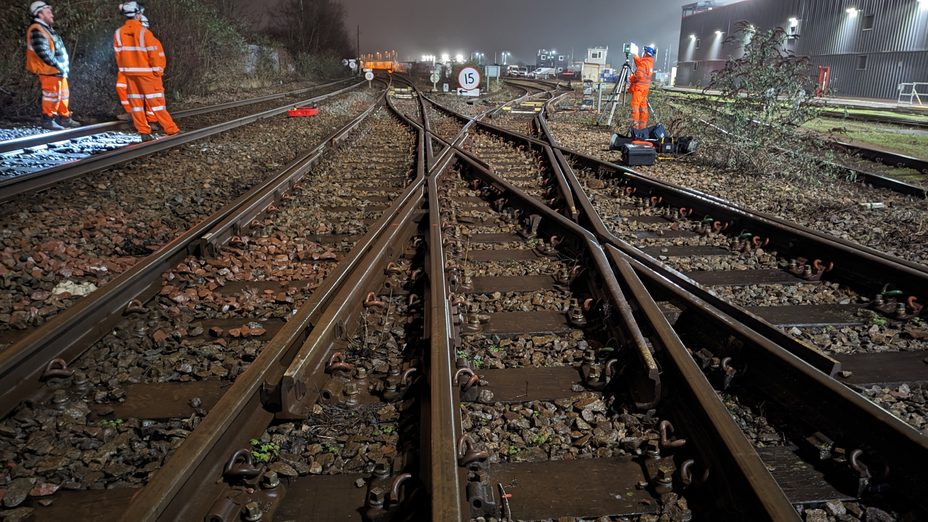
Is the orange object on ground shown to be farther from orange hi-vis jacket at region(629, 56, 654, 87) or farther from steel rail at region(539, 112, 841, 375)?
steel rail at region(539, 112, 841, 375)

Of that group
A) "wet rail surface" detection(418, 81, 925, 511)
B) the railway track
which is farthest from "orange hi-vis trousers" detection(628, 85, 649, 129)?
the railway track

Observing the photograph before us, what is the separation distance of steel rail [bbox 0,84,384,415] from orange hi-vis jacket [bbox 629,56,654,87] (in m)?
9.34

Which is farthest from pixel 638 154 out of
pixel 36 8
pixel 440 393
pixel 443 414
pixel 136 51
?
pixel 36 8

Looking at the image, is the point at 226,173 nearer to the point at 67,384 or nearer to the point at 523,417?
the point at 67,384

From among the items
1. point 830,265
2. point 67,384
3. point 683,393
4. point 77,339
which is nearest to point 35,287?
point 77,339

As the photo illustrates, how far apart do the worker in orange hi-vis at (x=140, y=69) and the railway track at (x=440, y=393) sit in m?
6.91

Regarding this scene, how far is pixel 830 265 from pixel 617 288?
190 centimetres

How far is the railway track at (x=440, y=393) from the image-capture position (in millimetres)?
1889

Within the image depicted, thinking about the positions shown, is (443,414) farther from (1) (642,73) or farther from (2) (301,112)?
(2) (301,112)

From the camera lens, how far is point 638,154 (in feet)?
25.5

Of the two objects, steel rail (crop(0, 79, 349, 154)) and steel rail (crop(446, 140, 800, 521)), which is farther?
steel rail (crop(0, 79, 349, 154))

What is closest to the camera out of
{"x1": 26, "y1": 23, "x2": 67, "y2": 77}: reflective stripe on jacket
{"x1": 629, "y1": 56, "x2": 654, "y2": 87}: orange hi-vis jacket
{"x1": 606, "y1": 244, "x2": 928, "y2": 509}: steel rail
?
{"x1": 606, "y1": 244, "x2": 928, "y2": 509}: steel rail

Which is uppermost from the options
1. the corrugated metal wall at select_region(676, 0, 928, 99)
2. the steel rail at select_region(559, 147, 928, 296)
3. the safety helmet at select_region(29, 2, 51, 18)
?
the corrugated metal wall at select_region(676, 0, 928, 99)

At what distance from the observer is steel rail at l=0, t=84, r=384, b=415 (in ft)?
7.82
